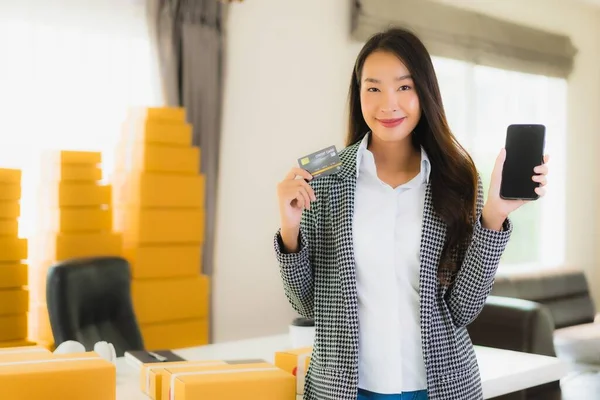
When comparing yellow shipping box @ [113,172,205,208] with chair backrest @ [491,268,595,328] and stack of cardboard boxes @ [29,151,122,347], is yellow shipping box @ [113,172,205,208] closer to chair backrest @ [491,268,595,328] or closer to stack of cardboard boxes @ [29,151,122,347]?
stack of cardboard boxes @ [29,151,122,347]

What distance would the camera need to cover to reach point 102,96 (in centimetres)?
388

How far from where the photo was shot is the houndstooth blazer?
4.01 ft

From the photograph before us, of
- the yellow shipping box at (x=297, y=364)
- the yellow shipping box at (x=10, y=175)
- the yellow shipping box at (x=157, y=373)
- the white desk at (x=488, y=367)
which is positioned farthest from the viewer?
the yellow shipping box at (x=10, y=175)

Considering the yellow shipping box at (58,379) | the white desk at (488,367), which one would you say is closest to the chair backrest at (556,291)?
the white desk at (488,367)

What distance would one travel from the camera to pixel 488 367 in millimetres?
1945

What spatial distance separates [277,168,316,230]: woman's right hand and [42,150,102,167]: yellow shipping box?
2333mm

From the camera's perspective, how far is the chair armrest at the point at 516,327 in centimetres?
319

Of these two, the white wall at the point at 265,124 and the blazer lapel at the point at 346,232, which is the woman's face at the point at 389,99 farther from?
the white wall at the point at 265,124

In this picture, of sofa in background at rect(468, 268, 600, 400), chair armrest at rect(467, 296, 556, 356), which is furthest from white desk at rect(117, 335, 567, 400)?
chair armrest at rect(467, 296, 556, 356)

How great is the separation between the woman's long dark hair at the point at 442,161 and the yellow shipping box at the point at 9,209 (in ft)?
7.59

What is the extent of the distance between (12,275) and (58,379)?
213 centimetres

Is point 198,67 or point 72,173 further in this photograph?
point 198,67

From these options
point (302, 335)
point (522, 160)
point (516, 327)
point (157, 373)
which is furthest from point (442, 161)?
point (516, 327)

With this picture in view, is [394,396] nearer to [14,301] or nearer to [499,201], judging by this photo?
[499,201]
